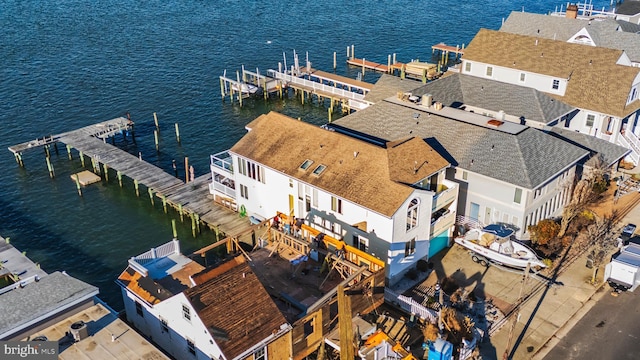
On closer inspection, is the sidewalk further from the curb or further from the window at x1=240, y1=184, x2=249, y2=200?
the window at x1=240, y1=184, x2=249, y2=200

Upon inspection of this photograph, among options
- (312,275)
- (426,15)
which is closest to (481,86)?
(312,275)

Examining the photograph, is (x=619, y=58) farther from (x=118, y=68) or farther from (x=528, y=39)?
(x=118, y=68)

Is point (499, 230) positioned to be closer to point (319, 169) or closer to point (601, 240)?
point (601, 240)

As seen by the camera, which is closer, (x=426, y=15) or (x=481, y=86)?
(x=481, y=86)

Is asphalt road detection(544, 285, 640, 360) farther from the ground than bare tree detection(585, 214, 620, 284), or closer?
closer

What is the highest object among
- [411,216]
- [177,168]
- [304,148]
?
[304,148]

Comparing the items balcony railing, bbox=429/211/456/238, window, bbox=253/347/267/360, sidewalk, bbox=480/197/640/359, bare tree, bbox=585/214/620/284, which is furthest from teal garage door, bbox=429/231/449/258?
window, bbox=253/347/267/360

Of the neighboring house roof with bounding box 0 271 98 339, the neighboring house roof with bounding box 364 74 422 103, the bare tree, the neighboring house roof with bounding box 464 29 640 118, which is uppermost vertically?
the neighboring house roof with bounding box 464 29 640 118
